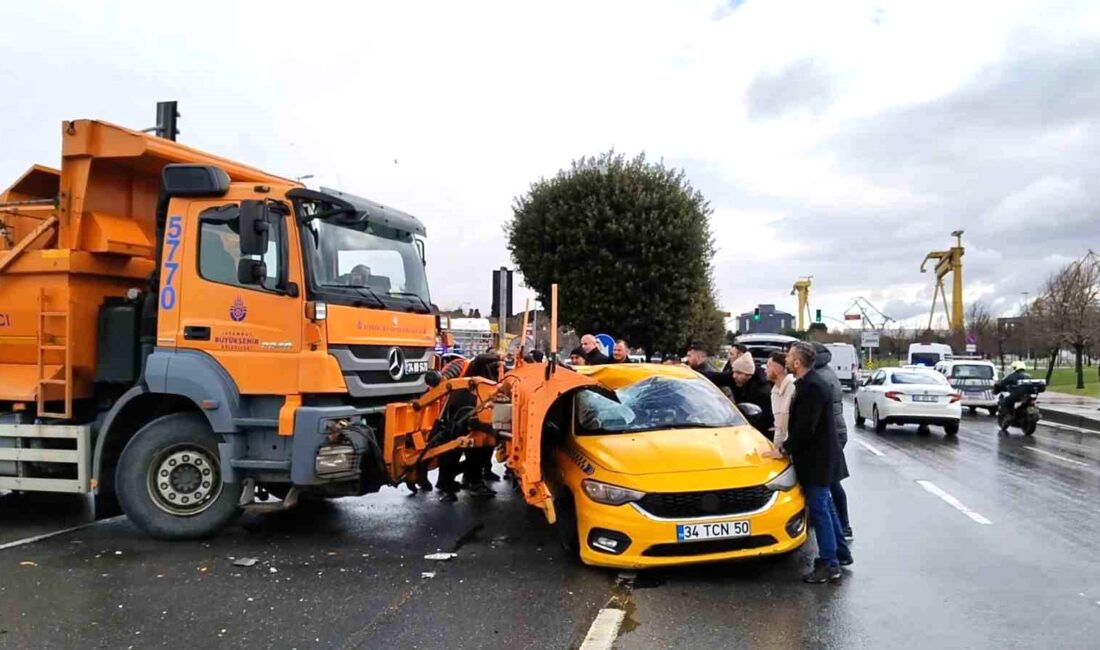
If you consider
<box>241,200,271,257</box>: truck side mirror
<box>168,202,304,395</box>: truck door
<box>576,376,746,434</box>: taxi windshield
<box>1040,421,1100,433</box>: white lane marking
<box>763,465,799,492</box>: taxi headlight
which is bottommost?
<box>1040,421,1100,433</box>: white lane marking

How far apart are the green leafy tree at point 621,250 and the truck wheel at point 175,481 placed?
15355 mm

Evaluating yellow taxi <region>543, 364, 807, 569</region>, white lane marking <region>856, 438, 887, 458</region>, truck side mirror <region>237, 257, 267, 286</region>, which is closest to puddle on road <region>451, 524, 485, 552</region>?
yellow taxi <region>543, 364, 807, 569</region>

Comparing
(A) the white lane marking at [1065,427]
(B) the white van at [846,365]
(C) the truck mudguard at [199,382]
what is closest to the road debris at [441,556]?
(C) the truck mudguard at [199,382]

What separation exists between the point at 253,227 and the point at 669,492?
3.78 metres

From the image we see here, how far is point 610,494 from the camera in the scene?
233 inches

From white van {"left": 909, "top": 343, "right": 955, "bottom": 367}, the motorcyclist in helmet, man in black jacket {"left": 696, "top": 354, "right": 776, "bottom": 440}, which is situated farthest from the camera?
white van {"left": 909, "top": 343, "right": 955, "bottom": 367}

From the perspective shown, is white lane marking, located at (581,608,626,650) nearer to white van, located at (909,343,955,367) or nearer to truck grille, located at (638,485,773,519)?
truck grille, located at (638,485,773,519)

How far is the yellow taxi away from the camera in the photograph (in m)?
5.80

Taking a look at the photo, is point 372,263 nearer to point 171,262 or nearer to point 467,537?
point 171,262

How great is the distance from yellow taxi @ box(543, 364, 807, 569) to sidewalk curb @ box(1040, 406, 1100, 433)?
17.0 m

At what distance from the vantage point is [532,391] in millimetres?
6504

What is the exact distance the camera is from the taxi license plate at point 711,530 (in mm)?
5734

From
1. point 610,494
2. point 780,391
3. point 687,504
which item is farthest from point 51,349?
point 780,391

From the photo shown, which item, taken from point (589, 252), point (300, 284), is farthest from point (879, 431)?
point (300, 284)
